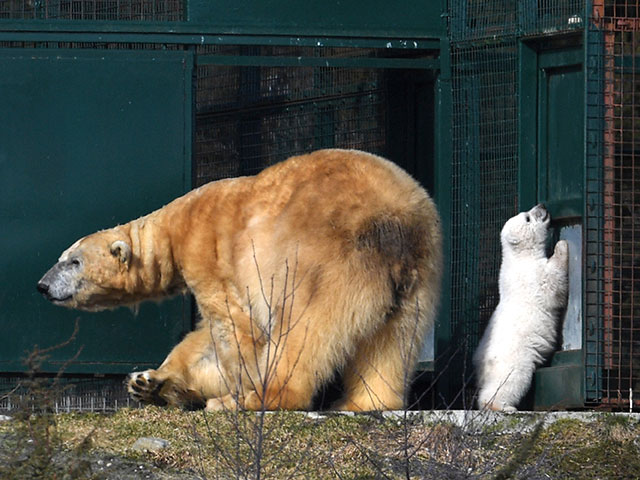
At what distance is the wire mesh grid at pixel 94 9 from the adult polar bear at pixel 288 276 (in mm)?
1562

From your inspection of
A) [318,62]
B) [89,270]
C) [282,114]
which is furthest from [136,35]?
[89,270]

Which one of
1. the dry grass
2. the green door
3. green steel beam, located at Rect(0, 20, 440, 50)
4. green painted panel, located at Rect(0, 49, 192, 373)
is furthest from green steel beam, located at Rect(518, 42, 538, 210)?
green painted panel, located at Rect(0, 49, 192, 373)

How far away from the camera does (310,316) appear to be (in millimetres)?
7543

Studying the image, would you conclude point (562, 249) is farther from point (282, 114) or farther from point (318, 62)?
point (282, 114)

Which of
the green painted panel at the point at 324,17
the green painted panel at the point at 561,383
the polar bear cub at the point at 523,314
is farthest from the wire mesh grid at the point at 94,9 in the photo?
the green painted panel at the point at 561,383

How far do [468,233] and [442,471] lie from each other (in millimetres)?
3660

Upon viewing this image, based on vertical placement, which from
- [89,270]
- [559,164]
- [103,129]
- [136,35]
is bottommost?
[89,270]

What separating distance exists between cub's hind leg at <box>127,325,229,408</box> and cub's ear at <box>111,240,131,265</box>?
68cm

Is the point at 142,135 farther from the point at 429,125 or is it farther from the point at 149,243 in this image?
the point at 429,125

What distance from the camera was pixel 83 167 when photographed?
9.03 metres

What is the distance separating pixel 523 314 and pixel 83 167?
330cm

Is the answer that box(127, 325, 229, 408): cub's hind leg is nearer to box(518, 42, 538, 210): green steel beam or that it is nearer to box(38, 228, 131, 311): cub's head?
box(38, 228, 131, 311): cub's head

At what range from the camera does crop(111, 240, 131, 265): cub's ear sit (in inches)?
334

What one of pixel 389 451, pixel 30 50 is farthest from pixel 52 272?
pixel 389 451
